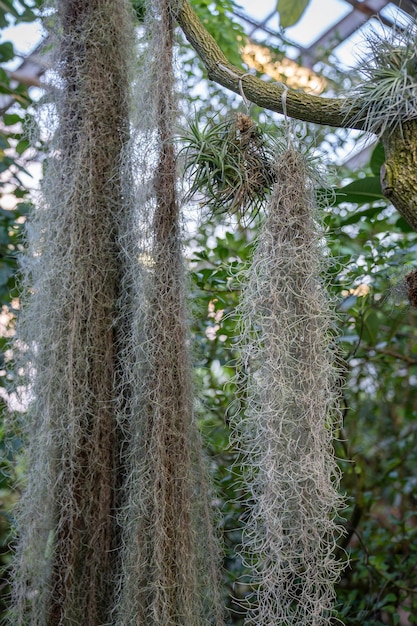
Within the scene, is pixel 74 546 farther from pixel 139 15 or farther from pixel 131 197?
pixel 139 15

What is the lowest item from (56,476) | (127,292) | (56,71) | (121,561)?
(121,561)

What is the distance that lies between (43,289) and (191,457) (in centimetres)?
31

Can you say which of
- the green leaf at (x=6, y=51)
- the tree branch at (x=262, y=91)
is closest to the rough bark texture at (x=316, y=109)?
the tree branch at (x=262, y=91)

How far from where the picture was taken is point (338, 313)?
1109mm

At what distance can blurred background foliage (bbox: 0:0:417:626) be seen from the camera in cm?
110

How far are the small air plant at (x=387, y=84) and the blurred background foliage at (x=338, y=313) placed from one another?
0.26 metres

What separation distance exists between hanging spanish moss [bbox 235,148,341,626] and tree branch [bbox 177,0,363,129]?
0.19 feet

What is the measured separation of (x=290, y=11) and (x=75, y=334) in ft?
1.90

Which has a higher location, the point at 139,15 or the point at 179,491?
the point at 139,15

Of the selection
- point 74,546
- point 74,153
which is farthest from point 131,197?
point 74,546

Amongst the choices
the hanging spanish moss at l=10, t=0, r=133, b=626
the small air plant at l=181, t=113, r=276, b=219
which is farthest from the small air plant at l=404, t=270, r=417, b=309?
the hanging spanish moss at l=10, t=0, r=133, b=626

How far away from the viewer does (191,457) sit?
88cm

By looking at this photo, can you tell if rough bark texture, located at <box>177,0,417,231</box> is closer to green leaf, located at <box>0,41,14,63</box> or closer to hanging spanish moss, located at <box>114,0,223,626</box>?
hanging spanish moss, located at <box>114,0,223,626</box>

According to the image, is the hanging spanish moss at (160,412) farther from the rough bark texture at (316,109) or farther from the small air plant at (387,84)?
the small air plant at (387,84)
